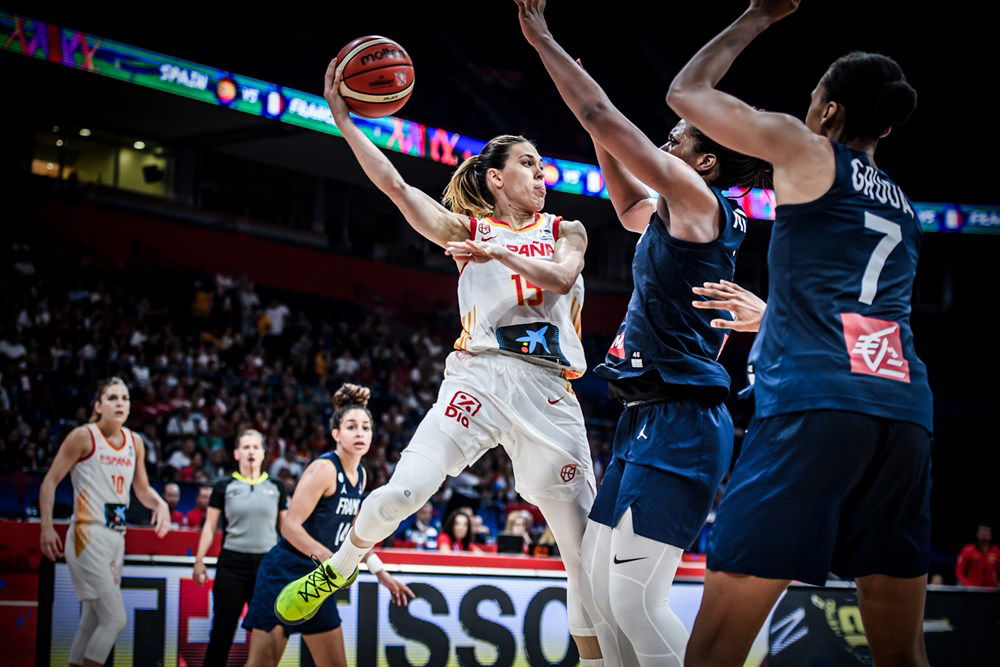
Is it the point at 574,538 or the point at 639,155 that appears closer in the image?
the point at 639,155

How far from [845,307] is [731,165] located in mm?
1121

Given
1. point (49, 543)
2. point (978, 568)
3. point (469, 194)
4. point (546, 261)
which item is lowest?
point (978, 568)

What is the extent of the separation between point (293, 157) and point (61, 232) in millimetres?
6087

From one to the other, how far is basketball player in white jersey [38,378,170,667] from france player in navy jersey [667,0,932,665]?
521 centimetres

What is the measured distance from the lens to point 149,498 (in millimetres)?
7570

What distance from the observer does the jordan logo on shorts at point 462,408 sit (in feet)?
13.5

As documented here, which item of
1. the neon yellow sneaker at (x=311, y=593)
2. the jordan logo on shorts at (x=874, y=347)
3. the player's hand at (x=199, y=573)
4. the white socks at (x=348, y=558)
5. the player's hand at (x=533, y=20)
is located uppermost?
the player's hand at (x=533, y=20)

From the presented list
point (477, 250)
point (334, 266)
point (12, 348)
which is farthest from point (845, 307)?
point (334, 266)

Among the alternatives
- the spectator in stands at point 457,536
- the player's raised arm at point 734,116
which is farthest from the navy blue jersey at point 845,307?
the spectator in stands at point 457,536

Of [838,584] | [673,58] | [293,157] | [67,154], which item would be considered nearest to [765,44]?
[673,58]

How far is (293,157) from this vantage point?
23.5 metres

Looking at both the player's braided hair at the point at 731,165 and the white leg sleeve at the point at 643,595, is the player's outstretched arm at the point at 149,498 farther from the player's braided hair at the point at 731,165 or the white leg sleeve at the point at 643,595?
the player's braided hair at the point at 731,165

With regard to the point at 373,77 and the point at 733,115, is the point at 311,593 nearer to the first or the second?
the point at 373,77

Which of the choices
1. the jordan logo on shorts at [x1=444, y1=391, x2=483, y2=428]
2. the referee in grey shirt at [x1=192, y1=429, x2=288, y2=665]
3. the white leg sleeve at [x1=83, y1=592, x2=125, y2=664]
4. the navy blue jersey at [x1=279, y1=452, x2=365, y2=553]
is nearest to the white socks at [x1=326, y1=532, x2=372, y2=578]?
the jordan logo on shorts at [x1=444, y1=391, x2=483, y2=428]
